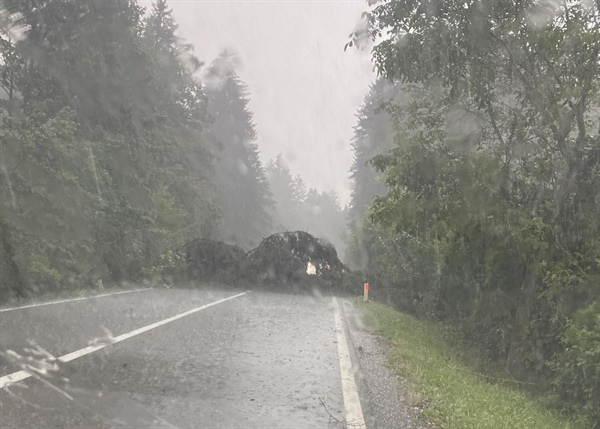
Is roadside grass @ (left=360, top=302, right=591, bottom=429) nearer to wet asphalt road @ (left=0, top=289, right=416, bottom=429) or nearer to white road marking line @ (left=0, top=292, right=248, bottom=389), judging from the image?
wet asphalt road @ (left=0, top=289, right=416, bottom=429)

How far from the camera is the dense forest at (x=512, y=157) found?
10.7 metres

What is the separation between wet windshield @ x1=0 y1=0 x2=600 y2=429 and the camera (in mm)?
6449

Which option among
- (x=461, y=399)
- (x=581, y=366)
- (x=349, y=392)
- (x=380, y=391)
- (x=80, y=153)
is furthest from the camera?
(x=80, y=153)

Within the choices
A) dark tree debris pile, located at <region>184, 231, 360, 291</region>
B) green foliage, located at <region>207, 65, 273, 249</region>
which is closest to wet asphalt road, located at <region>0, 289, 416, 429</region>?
dark tree debris pile, located at <region>184, 231, 360, 291</region>

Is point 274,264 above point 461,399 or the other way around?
above

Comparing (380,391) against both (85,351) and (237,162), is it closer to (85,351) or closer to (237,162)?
(85,351)

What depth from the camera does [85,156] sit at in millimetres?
23359

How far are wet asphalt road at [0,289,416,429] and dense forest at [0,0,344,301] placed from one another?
25.0 ft

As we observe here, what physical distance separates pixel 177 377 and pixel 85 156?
728 inches

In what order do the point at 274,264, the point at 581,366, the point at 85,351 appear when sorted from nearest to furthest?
the point at 85,351, the point at 581,366, the point at 274,264

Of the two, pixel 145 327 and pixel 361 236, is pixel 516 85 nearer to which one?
pixel 145 327

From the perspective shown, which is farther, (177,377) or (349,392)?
(177,377)

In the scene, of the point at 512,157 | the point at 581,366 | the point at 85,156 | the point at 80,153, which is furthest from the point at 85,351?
the point at 85,156

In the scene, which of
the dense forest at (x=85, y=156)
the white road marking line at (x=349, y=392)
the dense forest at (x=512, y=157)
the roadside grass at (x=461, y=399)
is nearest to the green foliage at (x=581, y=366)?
the dense forest at (x=512, y=157)
